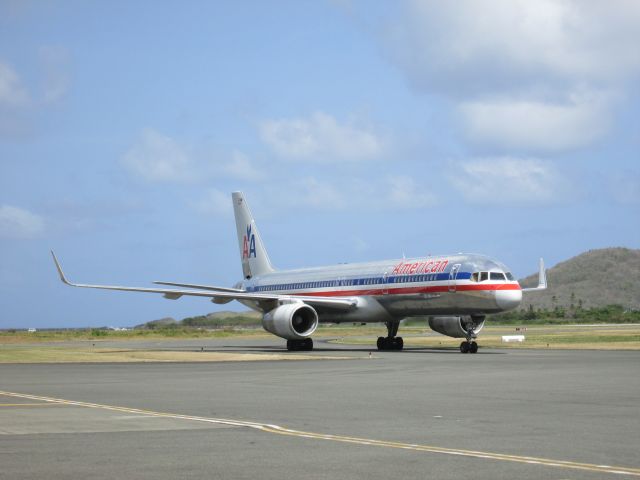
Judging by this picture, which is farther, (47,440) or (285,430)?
(285,430)

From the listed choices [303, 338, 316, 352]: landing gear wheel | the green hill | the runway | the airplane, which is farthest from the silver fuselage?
the green hill

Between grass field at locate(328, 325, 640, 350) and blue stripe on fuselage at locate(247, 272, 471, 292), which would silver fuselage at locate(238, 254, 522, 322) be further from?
grass field at locate(328, 325, 640, 350)

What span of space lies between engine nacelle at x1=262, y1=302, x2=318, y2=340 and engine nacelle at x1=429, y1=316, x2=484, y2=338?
216 inches

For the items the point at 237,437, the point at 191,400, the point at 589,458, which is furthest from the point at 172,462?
the point at 191,400

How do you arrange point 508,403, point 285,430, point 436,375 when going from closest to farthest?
point 285,430
point 508,403
point 436,375

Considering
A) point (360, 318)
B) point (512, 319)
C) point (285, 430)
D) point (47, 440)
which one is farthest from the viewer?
point (512, 319)

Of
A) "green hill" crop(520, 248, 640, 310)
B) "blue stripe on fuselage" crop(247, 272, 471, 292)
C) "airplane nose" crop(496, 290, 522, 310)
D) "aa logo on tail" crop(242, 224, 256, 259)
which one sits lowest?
"airplane nose" crop(496, 290, 522, 310)

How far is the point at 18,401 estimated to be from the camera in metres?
18.1

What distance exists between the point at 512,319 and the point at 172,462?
367 ft

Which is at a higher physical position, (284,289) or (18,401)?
(284,289)

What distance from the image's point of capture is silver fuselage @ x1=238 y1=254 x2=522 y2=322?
136ft

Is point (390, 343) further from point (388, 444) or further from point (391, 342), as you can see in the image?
point (388, 444)

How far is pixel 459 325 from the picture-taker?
147 feet

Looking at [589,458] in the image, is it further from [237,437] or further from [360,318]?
[360,318]
